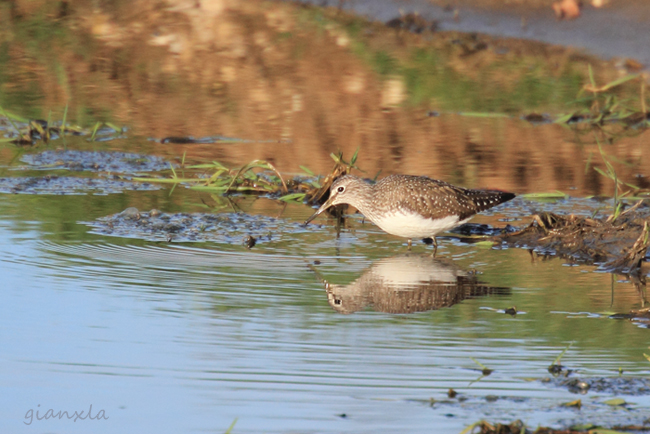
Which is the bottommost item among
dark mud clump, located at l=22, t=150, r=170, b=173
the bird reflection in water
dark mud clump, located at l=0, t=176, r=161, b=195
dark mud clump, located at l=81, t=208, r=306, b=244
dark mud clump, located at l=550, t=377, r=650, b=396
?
dark mud clump, located at l=550, t=377, r=650, b=396

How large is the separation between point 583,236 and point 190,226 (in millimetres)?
3089

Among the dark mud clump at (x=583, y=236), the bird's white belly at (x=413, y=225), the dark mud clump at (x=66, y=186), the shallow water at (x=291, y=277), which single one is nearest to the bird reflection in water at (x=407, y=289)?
the shallow water at (x=291, y=277)

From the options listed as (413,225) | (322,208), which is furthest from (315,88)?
(413,225)

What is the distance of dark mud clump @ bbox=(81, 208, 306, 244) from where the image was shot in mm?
7812

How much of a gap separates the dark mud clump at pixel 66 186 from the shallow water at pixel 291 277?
0.04 m

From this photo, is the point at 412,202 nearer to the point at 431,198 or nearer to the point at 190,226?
the point at 431,198

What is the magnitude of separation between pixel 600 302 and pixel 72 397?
3375mm

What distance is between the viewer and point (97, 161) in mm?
10281

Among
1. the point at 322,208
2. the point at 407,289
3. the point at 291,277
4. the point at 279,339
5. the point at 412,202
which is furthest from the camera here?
the point at 322,208

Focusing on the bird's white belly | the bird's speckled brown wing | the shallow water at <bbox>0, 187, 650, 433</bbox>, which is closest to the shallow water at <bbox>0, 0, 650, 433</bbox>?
the shallow water at <bbox>0, 187, 650, 433</bbox>

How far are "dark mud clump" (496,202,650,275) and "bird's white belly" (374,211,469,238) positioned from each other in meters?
0.53

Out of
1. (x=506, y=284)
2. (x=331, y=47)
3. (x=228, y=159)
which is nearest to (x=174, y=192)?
(x=228, y=159)

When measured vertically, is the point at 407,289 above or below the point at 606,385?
above

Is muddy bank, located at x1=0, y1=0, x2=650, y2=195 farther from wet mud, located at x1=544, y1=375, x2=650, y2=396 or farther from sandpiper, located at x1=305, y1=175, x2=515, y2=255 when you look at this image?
wet mud, located at x1=544, y1=375, x2=650, y2=396
